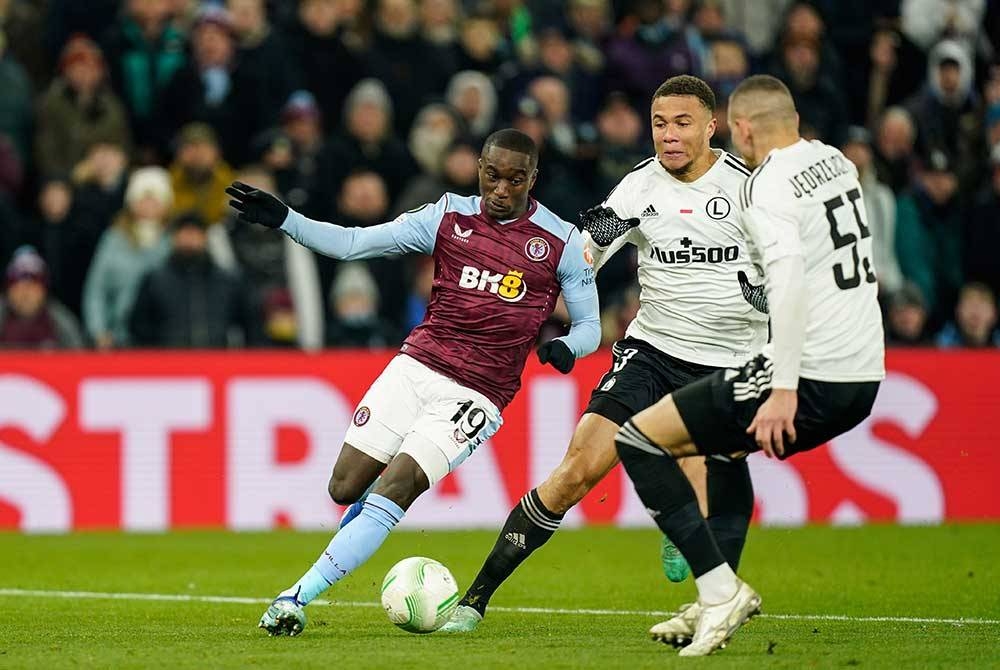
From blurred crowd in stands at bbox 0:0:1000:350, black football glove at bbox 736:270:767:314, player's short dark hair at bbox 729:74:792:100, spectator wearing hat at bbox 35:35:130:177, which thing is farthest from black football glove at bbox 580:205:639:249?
spectator wearing hat at bbox 35:35:130:177

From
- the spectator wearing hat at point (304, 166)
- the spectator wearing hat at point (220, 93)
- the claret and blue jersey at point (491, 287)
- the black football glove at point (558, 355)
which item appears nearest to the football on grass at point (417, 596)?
the claret and blue jersey at point (491, 287)

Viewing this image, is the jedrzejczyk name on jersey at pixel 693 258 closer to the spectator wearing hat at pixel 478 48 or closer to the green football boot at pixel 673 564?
the green football boot at pixel 673 564

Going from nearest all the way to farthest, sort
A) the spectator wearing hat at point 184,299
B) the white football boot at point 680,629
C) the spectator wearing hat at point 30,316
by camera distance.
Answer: the white football boot at point 680,629 < the spectator wearing hat at point 30,316 < the spectator wearing hat at point 184,299

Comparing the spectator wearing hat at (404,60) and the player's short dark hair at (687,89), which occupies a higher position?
the spectator wearing hat at (404,60)

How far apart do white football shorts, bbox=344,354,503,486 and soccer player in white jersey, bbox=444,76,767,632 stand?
1.65 feet

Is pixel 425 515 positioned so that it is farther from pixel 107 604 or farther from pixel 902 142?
pixel 902 142

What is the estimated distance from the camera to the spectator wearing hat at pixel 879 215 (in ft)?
55.1

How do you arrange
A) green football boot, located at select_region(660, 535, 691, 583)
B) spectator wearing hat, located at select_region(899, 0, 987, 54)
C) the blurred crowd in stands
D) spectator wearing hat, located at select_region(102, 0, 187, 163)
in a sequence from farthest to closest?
1. spectator wearing hat, located at select_region(899, 0, 987, 54)
2. spectator wearing hat, located at select_region(102, 0, 187, 163)
3. the blurred crowd in stands
4. green football boot, located at select_region(660, 535, 691, 583)

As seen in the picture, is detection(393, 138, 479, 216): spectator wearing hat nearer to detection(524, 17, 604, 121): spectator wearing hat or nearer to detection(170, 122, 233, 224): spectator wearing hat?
detection(170, 122, 233, 224): spectator wearing hat

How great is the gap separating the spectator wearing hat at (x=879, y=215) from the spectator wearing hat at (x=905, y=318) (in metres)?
0.35

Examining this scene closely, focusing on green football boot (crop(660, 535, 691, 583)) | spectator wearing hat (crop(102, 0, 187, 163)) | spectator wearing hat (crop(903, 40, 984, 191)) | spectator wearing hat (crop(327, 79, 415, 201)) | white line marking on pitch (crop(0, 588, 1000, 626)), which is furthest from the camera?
spectator wearing hat (crop(903, 40, 984, 191))

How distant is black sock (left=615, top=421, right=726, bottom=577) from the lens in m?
7.73

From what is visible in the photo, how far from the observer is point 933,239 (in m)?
17.2

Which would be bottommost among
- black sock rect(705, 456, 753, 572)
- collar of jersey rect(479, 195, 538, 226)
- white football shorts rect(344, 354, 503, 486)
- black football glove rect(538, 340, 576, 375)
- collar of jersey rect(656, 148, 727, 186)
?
black sock rect(705, 456, 753, 572)
